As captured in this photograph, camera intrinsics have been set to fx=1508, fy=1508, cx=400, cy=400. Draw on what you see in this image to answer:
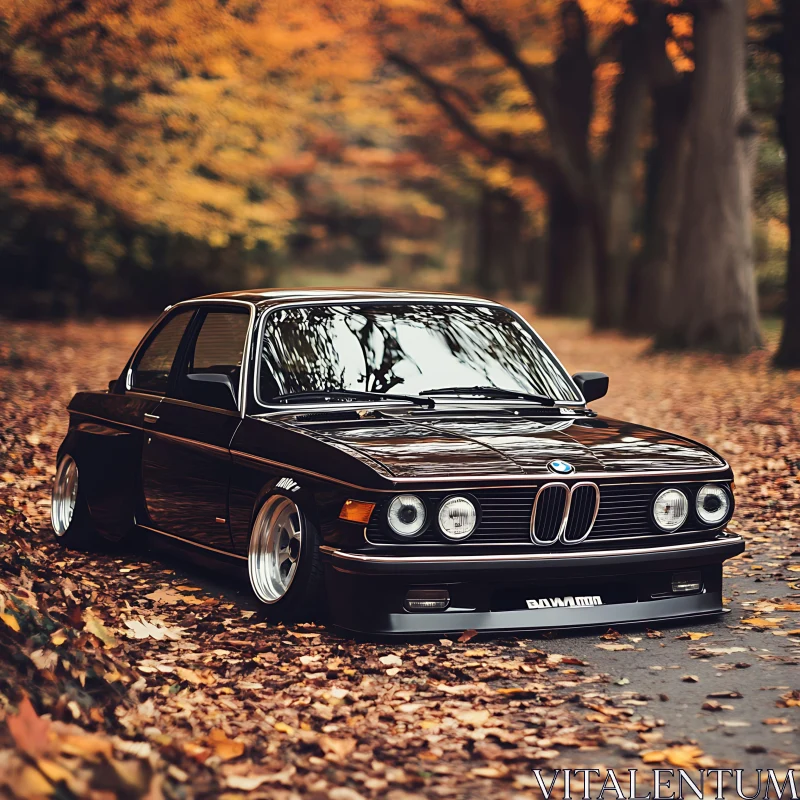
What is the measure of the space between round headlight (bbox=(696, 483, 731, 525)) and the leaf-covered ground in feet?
1.76

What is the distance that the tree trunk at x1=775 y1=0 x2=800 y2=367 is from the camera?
19578 mm

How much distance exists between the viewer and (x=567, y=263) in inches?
1580

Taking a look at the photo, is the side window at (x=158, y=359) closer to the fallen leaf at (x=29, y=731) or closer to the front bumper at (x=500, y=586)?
the front bumper at (x=500, y=586)

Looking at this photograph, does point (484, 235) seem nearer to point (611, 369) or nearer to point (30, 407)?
point (611, 369)

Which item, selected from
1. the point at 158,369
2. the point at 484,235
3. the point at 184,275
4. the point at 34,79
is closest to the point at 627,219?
the point at 184,275

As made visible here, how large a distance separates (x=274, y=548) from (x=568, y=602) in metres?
1.39

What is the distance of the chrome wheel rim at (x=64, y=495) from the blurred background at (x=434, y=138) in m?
12.6

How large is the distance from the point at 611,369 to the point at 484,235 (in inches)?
1222

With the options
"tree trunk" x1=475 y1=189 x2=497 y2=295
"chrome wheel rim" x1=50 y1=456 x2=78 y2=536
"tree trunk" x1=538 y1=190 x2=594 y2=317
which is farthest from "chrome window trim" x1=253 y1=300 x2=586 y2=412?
"tree trunk" x1=475 y1=189 x2=497 y2=295

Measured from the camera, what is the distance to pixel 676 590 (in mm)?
7016

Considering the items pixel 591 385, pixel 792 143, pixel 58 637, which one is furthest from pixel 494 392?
pixel 792 143

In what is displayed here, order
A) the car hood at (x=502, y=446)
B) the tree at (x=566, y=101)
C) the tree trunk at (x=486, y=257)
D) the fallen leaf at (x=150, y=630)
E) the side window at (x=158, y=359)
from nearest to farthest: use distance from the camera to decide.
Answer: the car hood at (x=502, y=446) < the fallen leaf at (x=150, y=630) < the side window at (x=158, y=359) < the tree at (x=566, y=101) < the tree trunk at (x=486, y=257)

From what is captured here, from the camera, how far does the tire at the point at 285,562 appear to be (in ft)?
21.9

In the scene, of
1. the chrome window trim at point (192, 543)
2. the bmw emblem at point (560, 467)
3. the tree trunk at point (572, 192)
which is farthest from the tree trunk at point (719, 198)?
the bmw emblem at point (560, 467)
